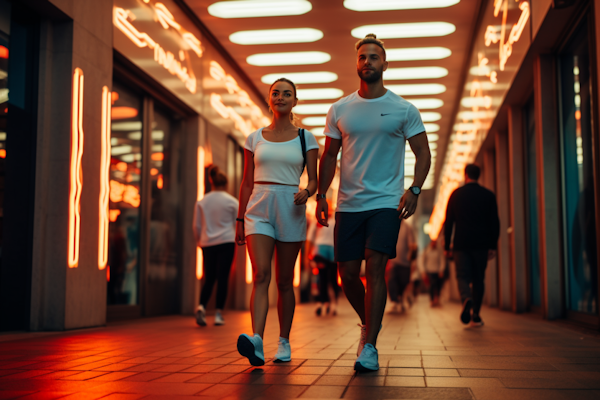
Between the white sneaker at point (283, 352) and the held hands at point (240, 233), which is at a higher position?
the held hands at point (240, 233)

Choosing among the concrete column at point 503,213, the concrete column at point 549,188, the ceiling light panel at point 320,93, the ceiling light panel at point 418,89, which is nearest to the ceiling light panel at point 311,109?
the ceiling light panel at point 320,93

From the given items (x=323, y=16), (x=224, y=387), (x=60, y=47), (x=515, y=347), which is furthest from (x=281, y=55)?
(x=224, y=387)

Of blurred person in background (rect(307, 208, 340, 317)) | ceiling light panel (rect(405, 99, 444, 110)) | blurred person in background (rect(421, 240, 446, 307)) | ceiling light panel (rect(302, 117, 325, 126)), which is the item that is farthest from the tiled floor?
ceiling light panel (rect(302, 117, 325, 126))

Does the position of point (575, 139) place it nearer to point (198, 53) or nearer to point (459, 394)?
point (459, 394)

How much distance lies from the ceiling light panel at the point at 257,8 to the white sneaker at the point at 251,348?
7104mm

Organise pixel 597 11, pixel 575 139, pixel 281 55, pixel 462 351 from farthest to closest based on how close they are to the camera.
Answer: pixel 281 55 < pixel 575 139 < pixel 597 11 < pixel 462 351

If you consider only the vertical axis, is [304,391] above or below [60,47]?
below

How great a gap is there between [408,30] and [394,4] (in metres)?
1.10

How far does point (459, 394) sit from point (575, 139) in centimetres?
500

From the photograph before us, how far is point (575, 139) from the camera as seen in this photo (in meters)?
6.97

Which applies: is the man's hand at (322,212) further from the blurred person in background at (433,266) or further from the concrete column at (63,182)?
the blurred person in background at (433,266)

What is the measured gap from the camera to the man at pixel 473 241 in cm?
687

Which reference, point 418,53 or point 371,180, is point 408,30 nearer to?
point 418,53

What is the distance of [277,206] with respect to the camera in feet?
12.6
